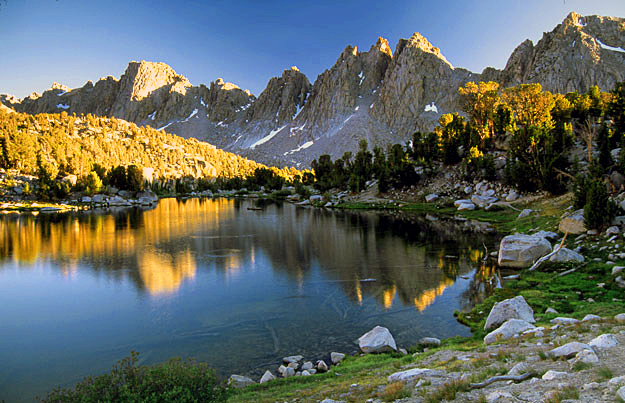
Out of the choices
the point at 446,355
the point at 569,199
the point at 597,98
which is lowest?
the point at 446,355

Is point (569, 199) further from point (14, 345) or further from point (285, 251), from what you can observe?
point (14, 345)

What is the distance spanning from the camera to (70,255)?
35812 millimetres

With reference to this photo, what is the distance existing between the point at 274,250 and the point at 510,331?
1089 inches

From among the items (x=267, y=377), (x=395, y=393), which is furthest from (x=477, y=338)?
(x=267, y=377)

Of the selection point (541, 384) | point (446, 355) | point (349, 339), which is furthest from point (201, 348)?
point (541, 384)

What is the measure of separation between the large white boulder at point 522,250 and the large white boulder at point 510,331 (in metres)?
14.2

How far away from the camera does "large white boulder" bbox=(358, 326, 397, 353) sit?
48.9 ft

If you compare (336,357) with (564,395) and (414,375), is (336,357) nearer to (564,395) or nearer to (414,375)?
(414,375)

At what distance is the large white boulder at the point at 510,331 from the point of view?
13.0m

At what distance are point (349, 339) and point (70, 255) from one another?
33256 mm

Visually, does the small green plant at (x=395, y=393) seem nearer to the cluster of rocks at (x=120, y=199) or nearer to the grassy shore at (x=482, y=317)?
the grassy shore at (x=482, y=317)

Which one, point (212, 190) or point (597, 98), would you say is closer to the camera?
point (597, 98)

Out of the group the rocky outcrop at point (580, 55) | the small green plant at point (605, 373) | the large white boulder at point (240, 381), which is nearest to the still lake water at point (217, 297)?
the large white boulder at point (240, 381)

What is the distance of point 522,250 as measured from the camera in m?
26.1
